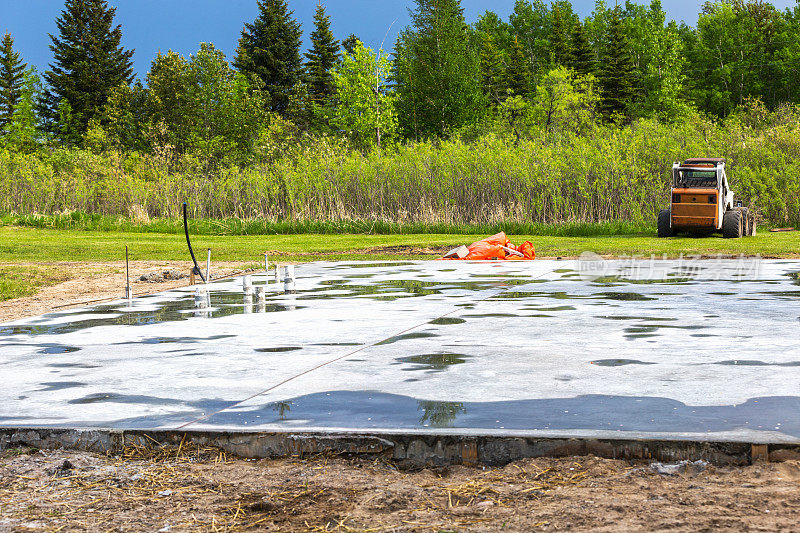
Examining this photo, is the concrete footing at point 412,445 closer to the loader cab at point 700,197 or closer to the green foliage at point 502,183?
the loader cab at point 700,197

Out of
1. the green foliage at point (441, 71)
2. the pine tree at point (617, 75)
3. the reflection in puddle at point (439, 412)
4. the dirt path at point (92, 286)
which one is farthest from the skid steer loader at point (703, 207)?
the pine tree at point (617, 75)

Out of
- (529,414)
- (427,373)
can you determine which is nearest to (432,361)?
(427,373)

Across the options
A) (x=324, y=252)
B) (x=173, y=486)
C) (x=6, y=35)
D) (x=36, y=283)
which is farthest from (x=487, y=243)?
(x=6, y=35)

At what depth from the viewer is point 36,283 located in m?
13.0

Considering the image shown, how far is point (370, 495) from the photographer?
12.1 feet

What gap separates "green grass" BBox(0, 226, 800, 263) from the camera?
17516 millimetres

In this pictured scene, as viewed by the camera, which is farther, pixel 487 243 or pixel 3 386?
pixel 487 243

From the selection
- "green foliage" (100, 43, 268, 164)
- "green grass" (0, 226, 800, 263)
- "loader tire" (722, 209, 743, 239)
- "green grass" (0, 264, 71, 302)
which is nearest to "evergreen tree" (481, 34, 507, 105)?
"green foliage" (100, 43, 268, 164)

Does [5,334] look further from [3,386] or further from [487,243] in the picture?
[487,243]

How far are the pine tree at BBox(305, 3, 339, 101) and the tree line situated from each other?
0.13 metres

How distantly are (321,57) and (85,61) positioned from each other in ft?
64.6

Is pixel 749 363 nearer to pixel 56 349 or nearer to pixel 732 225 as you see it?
pixel 56 349

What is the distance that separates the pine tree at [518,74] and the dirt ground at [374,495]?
73685 millimetres

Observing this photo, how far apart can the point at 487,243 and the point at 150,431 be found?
12.3 metres
